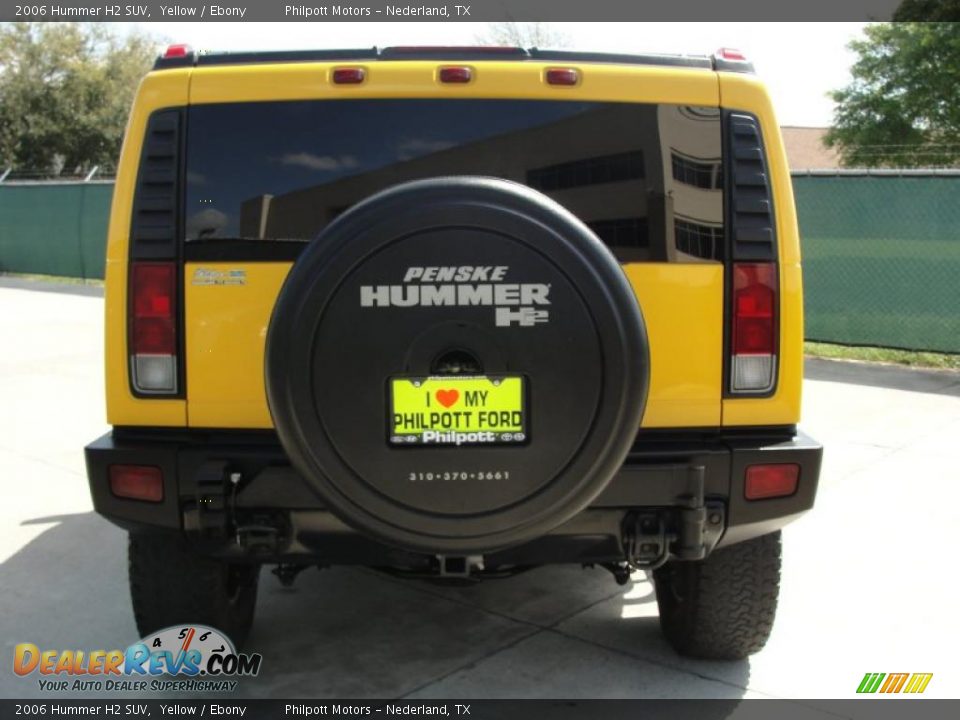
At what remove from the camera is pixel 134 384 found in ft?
10.4

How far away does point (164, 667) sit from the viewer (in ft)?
12.1

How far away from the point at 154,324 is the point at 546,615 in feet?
6.49

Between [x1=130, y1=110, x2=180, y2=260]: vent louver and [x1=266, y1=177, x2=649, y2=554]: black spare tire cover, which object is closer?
[x1=266, y1=177, x2=649, y2=554]: black spare tire cover

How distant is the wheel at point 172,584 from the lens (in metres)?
3.44

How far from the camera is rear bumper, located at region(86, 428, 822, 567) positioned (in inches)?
118

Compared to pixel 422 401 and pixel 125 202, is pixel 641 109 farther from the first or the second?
pixel 125 202

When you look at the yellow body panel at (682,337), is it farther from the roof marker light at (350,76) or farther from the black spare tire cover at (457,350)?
the roof marker light at (350,76)

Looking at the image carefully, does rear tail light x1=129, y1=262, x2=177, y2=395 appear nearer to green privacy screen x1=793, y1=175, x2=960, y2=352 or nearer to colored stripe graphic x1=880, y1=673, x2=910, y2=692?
colored stripe graphic x1=880, y1=673, x2=910, y2=692

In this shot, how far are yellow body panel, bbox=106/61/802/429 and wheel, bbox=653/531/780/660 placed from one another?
0.56 m

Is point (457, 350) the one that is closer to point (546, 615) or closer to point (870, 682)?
point (546, 615)

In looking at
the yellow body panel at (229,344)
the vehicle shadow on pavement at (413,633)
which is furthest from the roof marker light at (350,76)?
the vehicle shadow on pavement at (413,633)

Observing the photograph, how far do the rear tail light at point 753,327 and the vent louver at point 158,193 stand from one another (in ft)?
5.47

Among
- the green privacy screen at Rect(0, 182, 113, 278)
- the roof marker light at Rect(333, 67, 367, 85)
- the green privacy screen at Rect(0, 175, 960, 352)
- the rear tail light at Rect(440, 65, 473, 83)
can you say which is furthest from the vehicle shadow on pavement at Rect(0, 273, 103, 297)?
the rear tail light at Rect(440, 65, 473, 83)

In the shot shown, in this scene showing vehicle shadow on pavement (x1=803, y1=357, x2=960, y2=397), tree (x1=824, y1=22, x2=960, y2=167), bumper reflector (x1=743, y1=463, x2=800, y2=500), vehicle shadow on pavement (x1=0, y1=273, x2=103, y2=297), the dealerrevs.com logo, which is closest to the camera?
bumper reflector (x1=743, y1=463, x2=800, y2=500)
